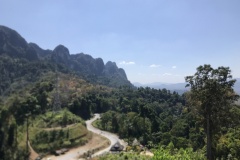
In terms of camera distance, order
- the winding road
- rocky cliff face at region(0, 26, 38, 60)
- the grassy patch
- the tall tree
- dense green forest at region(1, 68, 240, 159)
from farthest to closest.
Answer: rocky cliff face at region(0, 26, 38, 60), the grassy patch, the winding road, dense green forest at region(1, 68, 240, 159), the tall tree

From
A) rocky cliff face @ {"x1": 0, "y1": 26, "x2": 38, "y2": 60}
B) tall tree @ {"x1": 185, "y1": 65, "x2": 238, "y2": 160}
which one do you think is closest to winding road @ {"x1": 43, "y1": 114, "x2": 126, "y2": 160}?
tall tree @ {"x1": 185, "y1": 65, "x2": 238, "y2": 160}

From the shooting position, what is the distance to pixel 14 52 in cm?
16900

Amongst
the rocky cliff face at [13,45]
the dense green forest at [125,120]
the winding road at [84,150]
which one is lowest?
the winding road at [84,150]

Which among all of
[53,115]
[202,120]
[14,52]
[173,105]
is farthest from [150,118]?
[14,52]

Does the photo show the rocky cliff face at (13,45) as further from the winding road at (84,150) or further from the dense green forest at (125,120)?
the winding road at (84,150)

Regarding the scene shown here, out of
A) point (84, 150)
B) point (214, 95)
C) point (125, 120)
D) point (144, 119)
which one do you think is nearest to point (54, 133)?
point (84, 150)

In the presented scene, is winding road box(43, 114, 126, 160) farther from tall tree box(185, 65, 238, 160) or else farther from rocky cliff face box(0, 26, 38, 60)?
rocky cliff face box(0, 26, 38, 60)

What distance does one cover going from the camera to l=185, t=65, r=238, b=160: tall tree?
2302 cm

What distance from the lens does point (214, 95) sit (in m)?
23.1

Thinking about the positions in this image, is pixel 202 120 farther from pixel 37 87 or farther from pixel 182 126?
pixel 37 87

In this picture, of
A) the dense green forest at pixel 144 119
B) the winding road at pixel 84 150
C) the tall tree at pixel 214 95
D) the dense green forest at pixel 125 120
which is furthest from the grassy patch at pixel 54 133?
the tall tree at pixel 214 95

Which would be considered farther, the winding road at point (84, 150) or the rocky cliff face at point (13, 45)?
the rocky cliff face at point (13, 45)

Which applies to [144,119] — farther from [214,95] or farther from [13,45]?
[13,45]

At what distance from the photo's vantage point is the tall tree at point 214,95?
2302 centimetres
